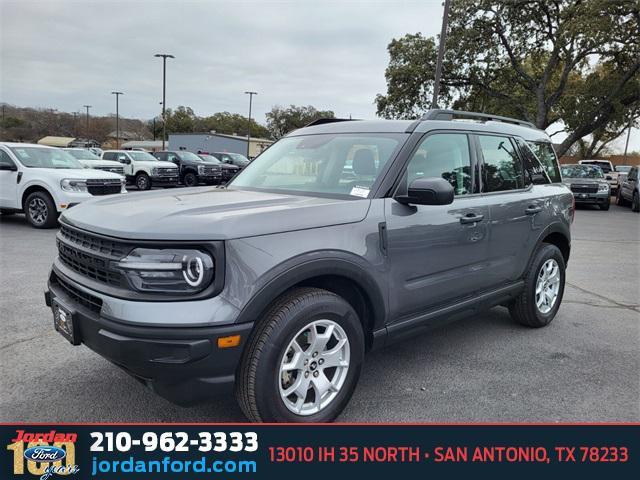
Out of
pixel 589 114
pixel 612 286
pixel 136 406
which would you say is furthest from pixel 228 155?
pixel 136 406

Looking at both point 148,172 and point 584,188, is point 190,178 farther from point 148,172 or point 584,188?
point 584,188

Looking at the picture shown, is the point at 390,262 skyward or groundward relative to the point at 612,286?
skyward

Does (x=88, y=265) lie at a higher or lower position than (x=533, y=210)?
lower

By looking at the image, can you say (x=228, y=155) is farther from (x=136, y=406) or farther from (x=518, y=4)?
(x=136, y=406)

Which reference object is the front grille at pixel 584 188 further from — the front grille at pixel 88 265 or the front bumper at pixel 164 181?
the front grille at pixel 88 265

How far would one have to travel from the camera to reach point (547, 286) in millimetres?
4871

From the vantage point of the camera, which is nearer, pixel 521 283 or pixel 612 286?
pixel 521 283

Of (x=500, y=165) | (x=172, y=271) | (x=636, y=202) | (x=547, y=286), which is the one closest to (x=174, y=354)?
(x=172, y=271)

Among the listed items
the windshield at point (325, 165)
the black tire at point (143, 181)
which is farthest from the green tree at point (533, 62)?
the windshield at point (325, 165)

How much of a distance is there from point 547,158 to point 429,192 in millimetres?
2634

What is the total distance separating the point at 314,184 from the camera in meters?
3.53

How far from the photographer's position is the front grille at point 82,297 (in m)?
2.55

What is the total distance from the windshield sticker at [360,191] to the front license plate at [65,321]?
177cm

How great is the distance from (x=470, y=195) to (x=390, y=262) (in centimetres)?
112
